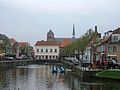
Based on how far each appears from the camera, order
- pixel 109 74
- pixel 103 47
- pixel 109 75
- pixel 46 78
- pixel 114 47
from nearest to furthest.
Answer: pixel 109 75 → pixel 109 74 → pixel 46 78 → pixel 114 47 → pixel 103 47

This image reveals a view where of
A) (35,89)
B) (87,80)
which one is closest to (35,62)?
(87,80)

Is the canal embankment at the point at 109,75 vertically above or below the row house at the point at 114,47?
below

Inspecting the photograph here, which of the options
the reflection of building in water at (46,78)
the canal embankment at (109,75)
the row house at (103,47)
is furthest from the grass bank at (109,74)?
the row house at (103,47)

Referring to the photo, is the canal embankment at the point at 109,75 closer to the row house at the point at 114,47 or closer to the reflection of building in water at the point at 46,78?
the reflection of building in water at the point at 46,78

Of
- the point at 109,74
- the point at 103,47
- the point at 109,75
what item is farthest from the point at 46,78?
the point at 103,47

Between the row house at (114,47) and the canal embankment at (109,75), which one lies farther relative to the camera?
the row house at (114,47)

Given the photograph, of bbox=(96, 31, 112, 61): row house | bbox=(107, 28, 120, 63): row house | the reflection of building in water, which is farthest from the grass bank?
bbox=(96, 31, 112, 61): row house

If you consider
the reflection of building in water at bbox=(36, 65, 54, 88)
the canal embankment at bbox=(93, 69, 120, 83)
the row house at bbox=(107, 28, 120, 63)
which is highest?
the row house at bbox=(107, 28, 120, 63)

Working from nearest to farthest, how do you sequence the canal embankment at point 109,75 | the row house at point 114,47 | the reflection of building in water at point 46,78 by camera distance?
the canal embankment at point 109,75
the reflection of building in water at point 46,78
the row house at point 114,47

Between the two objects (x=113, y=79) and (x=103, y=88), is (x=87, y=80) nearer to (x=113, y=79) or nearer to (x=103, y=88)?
(x=113, y=79)

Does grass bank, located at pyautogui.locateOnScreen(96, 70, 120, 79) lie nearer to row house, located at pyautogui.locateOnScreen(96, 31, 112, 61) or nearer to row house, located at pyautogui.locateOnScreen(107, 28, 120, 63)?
row house, located at pyautogui.locateOnScreen(107, 28, 120, 63)

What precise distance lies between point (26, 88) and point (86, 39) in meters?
69.5

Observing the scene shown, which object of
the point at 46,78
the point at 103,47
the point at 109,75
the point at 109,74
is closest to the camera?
the point at 109,75

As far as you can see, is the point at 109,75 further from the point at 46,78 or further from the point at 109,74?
the point at 46,78
